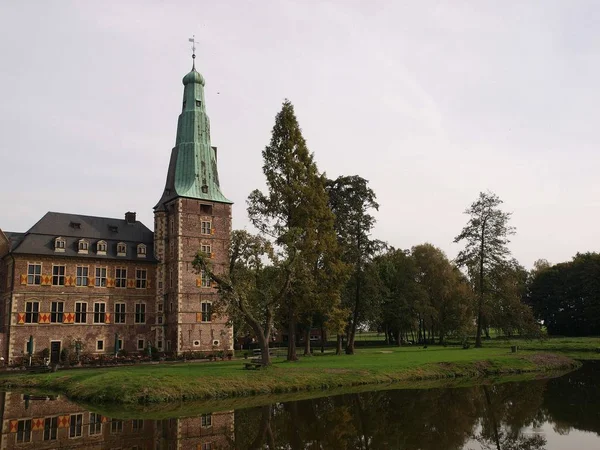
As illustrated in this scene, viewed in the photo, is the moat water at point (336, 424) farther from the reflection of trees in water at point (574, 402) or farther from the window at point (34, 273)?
the window at point (34, 273)

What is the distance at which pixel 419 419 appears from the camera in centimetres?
2027

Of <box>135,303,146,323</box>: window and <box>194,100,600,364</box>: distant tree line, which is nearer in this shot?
<box>194,100,600,364</box>: distant tree line

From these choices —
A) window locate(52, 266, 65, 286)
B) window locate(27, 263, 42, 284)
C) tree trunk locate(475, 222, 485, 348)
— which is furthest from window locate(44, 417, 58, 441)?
tree trunk locate(475, 222, 485, 348)

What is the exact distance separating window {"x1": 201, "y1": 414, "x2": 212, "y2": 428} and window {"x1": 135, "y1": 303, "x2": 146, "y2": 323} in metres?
29.7

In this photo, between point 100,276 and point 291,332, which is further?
point 100,276

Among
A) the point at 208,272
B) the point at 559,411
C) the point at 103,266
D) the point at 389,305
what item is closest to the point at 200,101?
the point at 103,266

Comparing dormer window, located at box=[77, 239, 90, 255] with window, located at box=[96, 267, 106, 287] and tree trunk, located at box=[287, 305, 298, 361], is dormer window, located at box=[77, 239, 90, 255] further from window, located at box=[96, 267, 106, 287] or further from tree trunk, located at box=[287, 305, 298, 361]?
tree trunk, located at box=[287, 305, 298, 361]

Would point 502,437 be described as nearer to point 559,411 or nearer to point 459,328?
point 559,411

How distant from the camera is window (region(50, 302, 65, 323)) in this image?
1759 inches

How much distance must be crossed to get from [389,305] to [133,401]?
4314 centimetres

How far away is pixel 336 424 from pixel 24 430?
11230 millimetres

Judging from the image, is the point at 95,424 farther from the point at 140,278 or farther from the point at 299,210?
the point at 140,278

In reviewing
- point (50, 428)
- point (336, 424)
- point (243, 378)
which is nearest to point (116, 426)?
point (50, 428)

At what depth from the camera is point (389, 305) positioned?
6350 cm
